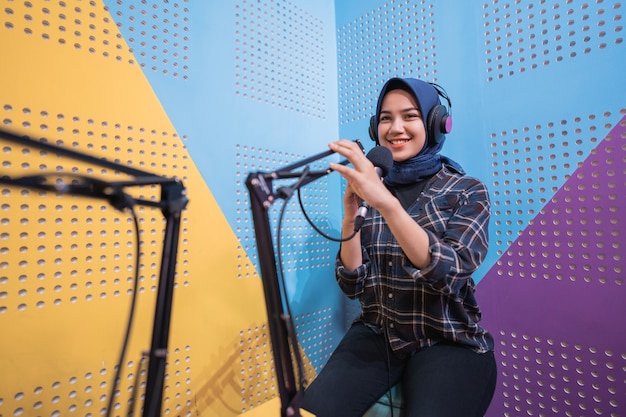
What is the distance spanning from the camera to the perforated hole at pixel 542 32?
105cm

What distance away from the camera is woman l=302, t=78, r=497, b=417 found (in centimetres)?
88

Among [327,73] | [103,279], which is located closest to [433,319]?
[103,279]

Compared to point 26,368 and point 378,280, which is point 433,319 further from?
point 26,368

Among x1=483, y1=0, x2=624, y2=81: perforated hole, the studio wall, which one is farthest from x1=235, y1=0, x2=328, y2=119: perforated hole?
x1=483, y1=0, x2=624, y2=81: perforated hole

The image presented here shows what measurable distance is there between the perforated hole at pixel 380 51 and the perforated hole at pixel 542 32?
239mm

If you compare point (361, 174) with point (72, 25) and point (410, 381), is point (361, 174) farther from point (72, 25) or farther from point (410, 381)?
point (72, 25)

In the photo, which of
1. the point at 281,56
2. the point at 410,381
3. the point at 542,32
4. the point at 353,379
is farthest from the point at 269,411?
the point at 542,32

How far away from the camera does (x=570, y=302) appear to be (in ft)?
3.60

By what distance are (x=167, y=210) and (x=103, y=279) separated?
60cm

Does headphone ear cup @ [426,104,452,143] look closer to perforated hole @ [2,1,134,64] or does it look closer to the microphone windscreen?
the microphone windscreen

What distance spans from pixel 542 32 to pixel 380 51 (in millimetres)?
655

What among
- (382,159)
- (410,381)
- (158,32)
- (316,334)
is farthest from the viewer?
(316,334)

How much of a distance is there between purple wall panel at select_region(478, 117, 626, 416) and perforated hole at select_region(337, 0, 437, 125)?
28.5 inches

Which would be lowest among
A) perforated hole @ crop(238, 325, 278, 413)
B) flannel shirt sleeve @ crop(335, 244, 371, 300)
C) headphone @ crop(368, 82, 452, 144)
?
perforated hole @ crop(238, 325, 278, 413)
